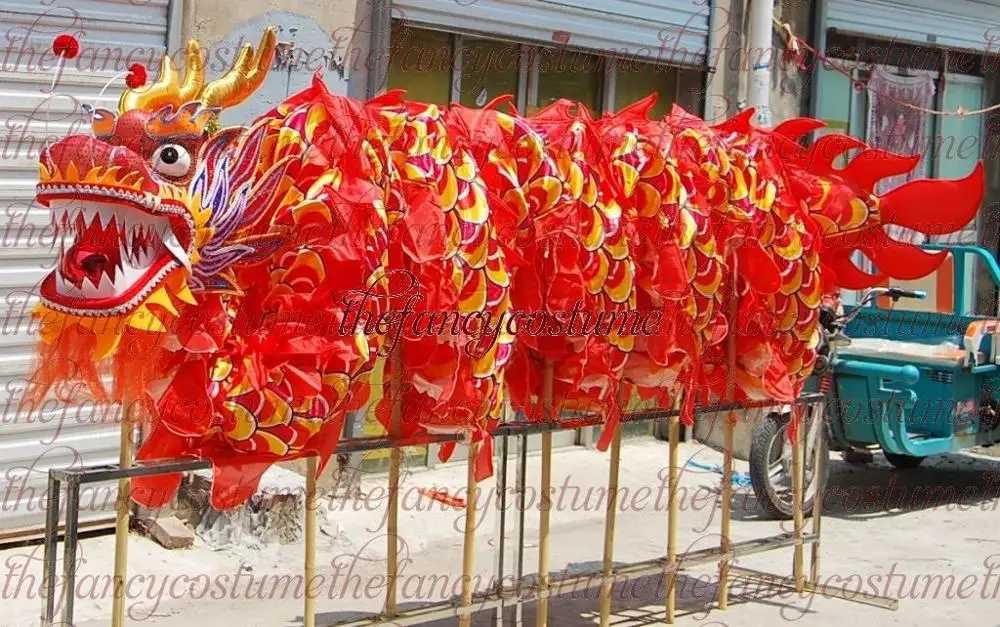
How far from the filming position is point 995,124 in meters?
12.8

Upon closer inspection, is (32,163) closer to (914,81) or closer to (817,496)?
(817,496)

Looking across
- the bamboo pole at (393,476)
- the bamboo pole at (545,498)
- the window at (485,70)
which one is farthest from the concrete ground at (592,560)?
the window at (485,70)

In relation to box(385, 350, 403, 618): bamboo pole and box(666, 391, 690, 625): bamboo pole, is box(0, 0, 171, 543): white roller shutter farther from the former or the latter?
box(666, 391, 690, 625): bamboo pole

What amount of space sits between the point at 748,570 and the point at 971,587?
42.1 inches

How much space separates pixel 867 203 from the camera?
548 cm

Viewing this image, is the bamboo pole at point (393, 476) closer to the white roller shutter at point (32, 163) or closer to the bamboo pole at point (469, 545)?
the bamboo pole at point (469, 545)

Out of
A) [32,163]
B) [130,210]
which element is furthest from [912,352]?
[130,210]

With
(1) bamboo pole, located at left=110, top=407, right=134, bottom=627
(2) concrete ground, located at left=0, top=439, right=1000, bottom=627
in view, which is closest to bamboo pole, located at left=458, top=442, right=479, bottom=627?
(2) concrete ground, located at left=0, top=439, right=1000, bottom=627

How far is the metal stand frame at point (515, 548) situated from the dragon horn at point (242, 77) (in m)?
0.97

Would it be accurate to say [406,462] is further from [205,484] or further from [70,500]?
[70,500]

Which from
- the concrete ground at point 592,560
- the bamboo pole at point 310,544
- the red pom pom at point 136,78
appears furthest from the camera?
the concrete ground at point 592,560

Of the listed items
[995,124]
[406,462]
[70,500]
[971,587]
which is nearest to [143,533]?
[406,462]

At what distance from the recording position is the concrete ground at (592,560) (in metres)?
5.57

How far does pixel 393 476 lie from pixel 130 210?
1.44 meters
